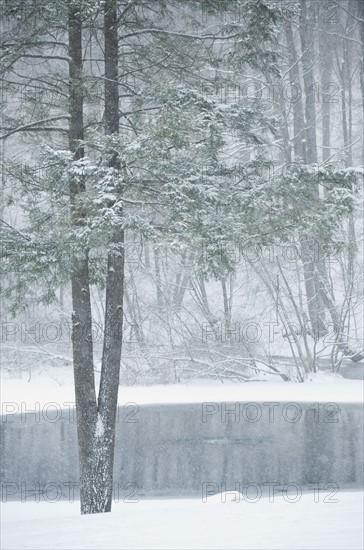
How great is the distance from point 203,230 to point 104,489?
359 cm

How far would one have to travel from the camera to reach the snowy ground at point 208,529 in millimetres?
6441

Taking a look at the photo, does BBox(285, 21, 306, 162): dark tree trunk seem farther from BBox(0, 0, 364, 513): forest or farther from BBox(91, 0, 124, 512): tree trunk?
BBox(91, 0, 124, 512): tree trunk

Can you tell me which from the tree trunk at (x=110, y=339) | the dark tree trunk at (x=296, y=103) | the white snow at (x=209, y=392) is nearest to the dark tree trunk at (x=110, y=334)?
the tree trunk at (x=110, y=339)

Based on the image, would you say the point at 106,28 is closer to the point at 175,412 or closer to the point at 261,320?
the point at 175,412

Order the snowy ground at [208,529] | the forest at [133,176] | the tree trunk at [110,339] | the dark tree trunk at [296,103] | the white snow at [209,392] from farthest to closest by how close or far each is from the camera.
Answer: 1. the dark tree trunk at [296,103]
2. the white snow at [209,392]
3. the tree trunk at [110,339]
4. the forest at [133,176]
5. the snowy ground at [208,529]

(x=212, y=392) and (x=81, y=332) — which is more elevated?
(x=81, y=332)

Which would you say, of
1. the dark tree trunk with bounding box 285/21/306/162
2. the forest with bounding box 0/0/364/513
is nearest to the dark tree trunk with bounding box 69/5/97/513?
the forest with bounding box 0/0/364/513

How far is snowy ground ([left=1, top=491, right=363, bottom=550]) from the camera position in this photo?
21.1 ft

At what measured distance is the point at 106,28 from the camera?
392 inches

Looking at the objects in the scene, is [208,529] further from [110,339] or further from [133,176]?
[133,176]

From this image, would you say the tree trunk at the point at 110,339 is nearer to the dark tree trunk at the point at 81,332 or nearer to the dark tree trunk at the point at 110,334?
the dark tree trunk at the point at 110,334

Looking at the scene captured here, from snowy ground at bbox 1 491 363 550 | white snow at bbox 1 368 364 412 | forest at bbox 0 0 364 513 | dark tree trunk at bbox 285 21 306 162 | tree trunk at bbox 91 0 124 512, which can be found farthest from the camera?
dark tree trunk at bbox 285 21 306 162

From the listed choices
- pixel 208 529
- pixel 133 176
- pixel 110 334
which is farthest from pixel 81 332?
pixel 208 529

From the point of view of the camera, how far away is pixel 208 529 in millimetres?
7016
